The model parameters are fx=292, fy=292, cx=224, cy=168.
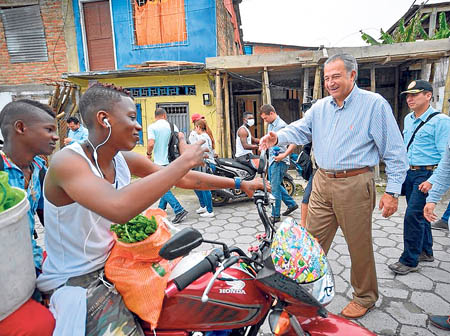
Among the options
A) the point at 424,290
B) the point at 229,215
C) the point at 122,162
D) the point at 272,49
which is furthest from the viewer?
the point at 272,49

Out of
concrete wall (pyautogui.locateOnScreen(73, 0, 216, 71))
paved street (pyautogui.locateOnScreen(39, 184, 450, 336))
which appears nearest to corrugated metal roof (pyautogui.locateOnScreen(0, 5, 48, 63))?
concrete wall (pyautogui.locateOnScreen(73, 0, 216, 71))

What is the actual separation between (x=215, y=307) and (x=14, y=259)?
0.87 m

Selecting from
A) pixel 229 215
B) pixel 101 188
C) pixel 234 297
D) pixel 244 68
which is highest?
pixel 244 68

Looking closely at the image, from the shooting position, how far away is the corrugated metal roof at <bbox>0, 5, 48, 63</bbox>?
33.4ft

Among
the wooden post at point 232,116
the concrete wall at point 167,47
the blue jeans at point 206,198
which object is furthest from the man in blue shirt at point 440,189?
the concrete wall at point 167,47

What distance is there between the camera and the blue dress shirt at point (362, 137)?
2.38 metres

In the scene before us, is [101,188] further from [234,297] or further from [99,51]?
[99,51]

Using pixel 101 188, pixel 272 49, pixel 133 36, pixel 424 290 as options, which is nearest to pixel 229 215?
pixel 424 290

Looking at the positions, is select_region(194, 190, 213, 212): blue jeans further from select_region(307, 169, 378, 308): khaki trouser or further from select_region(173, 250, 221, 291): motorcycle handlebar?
select_region(173, 250, 221, 291): motorcycle handlebar

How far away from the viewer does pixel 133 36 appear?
9797 mm

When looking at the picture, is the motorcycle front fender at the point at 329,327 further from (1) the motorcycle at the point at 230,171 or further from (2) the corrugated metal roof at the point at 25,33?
(2) the corrugated metal roof at the point at 25,33

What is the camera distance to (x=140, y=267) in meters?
1.34

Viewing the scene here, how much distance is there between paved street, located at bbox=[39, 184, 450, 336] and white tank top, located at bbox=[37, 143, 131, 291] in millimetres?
2306

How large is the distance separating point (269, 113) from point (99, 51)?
7934mm
